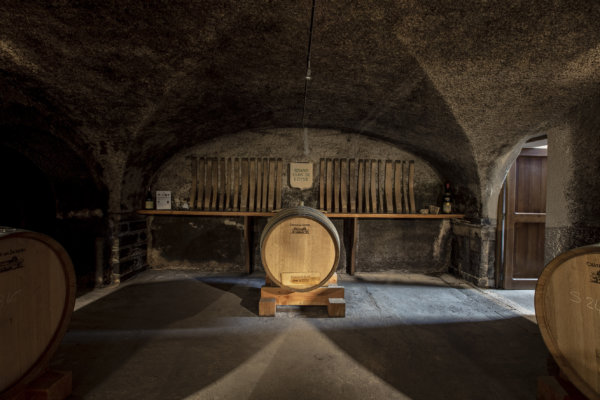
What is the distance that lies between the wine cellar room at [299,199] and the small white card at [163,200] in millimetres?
59

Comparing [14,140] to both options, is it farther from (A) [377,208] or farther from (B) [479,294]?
(B) [479,294]

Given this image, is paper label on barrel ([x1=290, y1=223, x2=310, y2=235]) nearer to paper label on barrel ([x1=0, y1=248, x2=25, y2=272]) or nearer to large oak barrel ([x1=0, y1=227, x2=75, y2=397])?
large oak barrel ([x1=0, y1=227, x2=75, y2=397])

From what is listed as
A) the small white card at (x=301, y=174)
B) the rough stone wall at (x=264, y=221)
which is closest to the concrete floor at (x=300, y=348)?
the rough stone wall at (x=264, y=221)

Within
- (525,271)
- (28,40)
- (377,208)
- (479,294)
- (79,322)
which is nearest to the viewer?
(28,40)

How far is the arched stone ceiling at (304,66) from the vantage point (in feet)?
6.86

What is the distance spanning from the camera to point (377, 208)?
5145mm

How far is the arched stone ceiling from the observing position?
209 cm

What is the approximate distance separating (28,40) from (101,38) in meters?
0.53

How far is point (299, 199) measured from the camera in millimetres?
5152

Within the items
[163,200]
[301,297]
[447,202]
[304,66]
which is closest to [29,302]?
[301,297]

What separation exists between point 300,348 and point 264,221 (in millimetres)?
2753

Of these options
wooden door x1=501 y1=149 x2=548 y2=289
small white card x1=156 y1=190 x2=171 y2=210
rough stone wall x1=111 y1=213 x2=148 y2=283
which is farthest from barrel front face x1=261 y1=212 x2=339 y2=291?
wooden door x1=501 y1=149 x2=548 y2=289

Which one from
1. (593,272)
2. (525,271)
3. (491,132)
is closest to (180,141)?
(491,132)

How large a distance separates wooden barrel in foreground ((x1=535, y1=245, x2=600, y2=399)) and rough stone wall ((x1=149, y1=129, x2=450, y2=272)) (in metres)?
3.33
